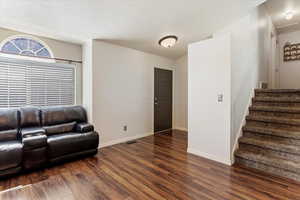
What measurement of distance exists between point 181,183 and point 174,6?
110 inches

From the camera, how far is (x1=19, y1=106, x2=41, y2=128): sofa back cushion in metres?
2.88

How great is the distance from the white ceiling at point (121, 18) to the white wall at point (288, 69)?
11.3 feet

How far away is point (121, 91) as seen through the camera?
404 cm

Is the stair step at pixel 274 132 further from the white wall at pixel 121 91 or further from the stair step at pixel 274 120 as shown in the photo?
the white wall at pixel 121 91

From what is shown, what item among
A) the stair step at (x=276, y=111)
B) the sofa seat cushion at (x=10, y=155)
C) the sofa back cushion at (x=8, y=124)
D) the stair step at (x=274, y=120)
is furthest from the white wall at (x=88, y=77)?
the stair step at (x=276, y=111)

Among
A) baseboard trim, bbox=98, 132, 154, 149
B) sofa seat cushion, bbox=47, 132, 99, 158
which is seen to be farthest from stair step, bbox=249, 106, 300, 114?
sofa seat cushion, bbox=47, 132, 99, 158

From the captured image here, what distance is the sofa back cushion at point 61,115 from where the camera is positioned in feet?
10.3

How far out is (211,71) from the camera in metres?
3.02

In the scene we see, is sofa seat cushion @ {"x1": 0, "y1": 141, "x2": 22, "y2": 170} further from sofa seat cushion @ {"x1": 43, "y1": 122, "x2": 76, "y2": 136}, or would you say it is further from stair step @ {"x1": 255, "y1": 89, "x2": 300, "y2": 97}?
stair step @ {"x1": 255, "y1": 89, "x2": 300, "y2": 97}

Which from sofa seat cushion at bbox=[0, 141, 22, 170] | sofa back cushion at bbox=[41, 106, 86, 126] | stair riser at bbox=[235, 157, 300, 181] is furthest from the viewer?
sofa back cushion at bbox=[41, 106, 86, 126]

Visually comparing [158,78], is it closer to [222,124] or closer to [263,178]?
[222,124]

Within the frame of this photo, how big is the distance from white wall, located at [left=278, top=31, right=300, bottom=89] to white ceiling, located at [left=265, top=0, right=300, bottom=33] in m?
0.23

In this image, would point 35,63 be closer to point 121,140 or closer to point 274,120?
point 121,140

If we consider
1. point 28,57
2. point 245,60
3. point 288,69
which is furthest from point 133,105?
point 288,69
